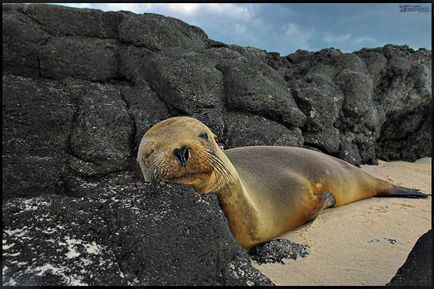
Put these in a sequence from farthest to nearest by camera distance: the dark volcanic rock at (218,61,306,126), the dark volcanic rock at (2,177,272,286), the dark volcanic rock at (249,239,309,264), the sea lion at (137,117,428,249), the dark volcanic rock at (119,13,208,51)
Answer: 1. the dark volcanic rock at (119,13,208,51)
2. the dark volcanic rock at (218,61,306,126)
3. the dark volcanic rock at (249,239,309,264)
4. the sea lion at (137,117,428,249)
5. the dark volcanic rock at (2,177,272,286)

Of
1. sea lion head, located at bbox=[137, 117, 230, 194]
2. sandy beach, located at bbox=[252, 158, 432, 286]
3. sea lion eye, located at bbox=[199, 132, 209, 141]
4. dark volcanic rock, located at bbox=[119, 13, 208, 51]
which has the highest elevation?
dark volcanic rock, located at bbox=[119, 13, 208, 51]

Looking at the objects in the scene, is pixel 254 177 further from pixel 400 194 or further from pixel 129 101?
pixel 129 101

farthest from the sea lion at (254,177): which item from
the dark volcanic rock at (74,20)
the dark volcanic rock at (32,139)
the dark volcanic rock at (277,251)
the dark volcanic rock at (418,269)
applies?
the dark volcanic rock at (74,20)

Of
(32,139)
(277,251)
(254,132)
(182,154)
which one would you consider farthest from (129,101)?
(277,251)

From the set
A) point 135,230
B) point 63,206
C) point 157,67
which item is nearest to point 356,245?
point 135,230

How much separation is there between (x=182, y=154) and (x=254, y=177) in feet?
4.68

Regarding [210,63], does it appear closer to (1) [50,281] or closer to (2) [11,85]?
(2) [11,85]

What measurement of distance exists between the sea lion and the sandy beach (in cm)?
19

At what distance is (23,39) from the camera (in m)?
6.12

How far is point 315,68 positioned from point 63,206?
753 cm

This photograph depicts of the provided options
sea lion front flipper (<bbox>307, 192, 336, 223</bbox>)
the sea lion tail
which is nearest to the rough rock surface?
the sea lion tail

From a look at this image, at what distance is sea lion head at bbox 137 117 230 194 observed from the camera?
2.94 meters

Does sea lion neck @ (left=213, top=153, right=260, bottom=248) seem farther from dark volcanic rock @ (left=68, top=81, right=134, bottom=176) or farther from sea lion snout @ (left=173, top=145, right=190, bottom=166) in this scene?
dark volcanic rock @ (left=68, top=81, right=134, bottom=176)

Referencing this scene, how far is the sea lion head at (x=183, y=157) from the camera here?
2939 mm
